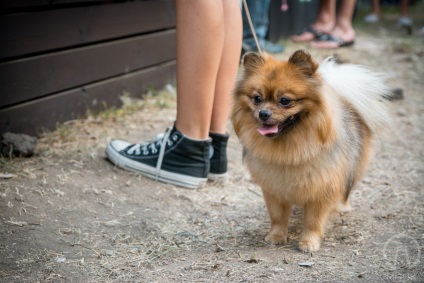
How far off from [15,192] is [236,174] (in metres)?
1.18

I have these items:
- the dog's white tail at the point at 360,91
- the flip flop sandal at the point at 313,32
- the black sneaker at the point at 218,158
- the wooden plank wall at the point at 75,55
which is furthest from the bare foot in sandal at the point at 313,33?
the dog's white tail at the point at 360,91

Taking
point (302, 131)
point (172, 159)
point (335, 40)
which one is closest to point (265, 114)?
point (302, 131)

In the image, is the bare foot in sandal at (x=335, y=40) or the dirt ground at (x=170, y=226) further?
the bare foot in sandal at (x=335, y=40)

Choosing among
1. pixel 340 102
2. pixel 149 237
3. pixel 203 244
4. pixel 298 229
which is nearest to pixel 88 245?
pixel 149 237

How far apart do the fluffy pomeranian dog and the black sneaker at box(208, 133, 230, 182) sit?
19.9 inches

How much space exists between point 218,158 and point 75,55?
1.26 m

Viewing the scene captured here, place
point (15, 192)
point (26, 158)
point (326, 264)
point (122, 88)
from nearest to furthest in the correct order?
point (326, 264)
point (15, 192)
point (26, 158)
point (122, 88)

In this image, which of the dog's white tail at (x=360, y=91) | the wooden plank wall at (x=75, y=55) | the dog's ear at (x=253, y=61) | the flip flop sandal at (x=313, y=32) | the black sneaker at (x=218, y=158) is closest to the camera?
the dog's ear at (x=253, y=61)

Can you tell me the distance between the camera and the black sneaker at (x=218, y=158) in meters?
2.89

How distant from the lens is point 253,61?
2.25 meters

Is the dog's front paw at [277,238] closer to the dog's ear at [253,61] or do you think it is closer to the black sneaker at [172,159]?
the black sneaker at [172,159]

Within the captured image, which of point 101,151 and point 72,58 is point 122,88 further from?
point 101,151

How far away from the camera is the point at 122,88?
4.05 metres

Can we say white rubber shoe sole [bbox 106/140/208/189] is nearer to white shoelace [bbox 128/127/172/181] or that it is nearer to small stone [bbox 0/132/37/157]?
white shoelace [bbox 128/127/172/181]
